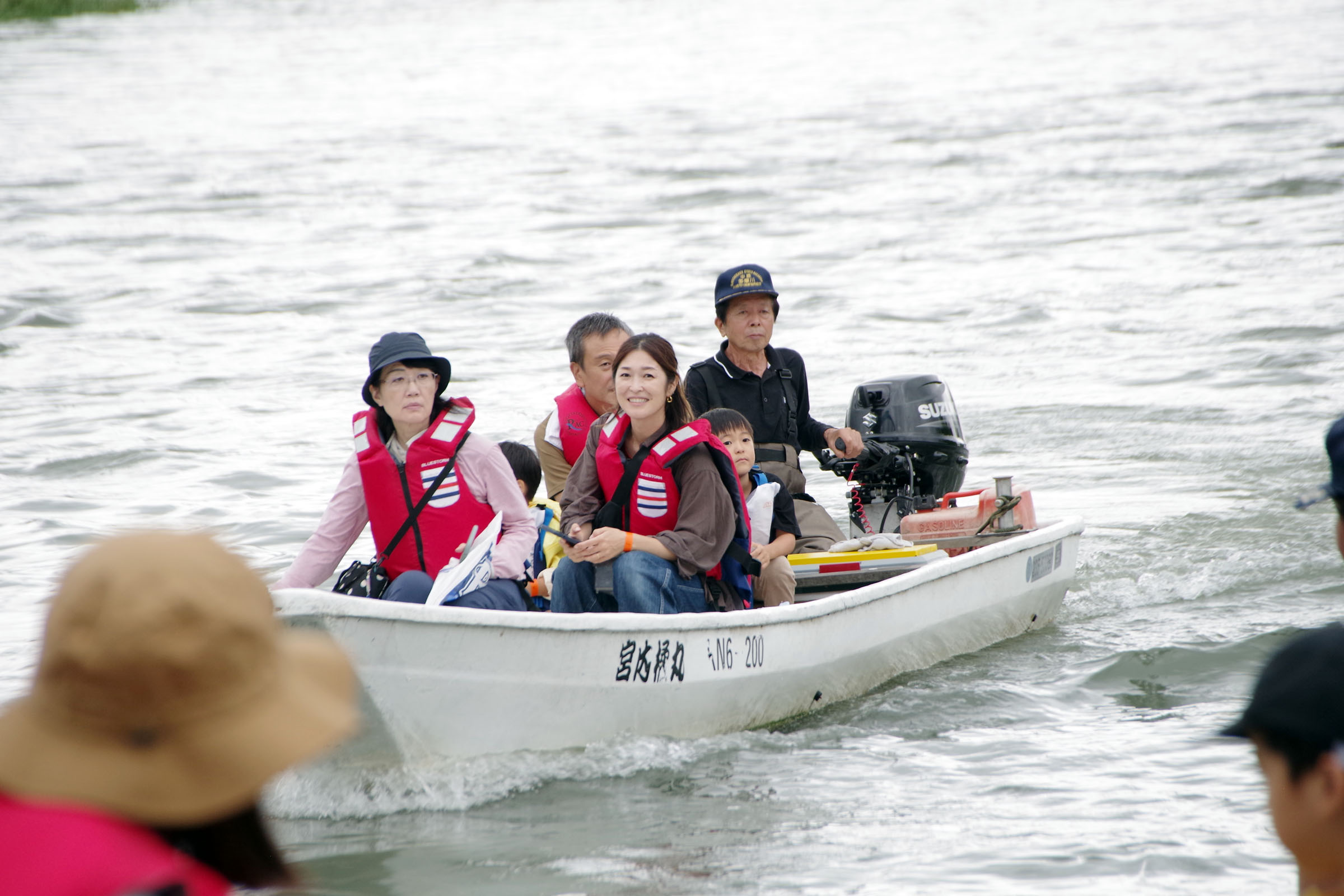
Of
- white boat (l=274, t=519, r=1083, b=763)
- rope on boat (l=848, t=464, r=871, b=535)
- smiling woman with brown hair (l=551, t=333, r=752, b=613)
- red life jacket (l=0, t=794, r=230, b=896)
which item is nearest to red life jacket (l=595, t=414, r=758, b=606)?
smiling woman with brown hair (l=551, t=333, r=752, b=613)

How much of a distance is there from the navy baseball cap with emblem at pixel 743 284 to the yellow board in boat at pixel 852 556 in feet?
3.71

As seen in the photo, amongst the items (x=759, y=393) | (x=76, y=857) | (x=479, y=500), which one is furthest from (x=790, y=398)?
Answer: (x=76, y=857)

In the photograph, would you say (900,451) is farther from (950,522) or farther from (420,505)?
(420,505)

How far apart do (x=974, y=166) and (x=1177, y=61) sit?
1255cm

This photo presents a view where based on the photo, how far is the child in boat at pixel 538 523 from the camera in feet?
19.1

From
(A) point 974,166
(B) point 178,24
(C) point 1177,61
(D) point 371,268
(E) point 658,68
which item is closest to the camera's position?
(D) point 371,268

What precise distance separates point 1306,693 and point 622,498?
12.1 ft

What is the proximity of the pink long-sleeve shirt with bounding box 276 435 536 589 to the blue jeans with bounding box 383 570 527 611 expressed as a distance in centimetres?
6

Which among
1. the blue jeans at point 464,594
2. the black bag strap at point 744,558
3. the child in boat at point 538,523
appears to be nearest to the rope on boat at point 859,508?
the child in boat at point 538,523

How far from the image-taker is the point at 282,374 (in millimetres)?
14758

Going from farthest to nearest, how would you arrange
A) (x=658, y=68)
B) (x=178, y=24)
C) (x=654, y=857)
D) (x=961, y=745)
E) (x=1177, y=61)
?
1. (x=178, y=24)
2. (x=658, y=68)
3. (x=1177, y=61)
4. (x=961, y=745)
5. (x=654, y=857)

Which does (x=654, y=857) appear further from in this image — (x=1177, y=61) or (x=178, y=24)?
(x=178, y=24)

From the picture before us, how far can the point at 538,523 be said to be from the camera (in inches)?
237

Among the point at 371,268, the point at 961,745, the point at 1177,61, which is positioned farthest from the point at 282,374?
the point at 1177,61
